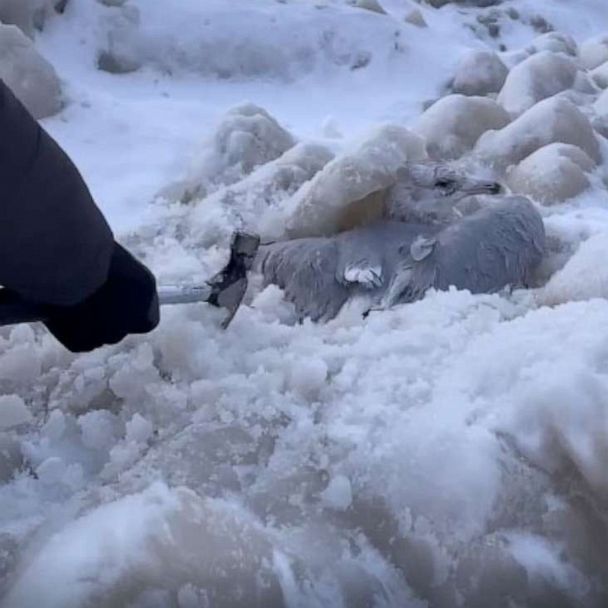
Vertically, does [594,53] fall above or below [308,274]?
below

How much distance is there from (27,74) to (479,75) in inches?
82.2

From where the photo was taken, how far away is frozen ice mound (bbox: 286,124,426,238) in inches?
99.6

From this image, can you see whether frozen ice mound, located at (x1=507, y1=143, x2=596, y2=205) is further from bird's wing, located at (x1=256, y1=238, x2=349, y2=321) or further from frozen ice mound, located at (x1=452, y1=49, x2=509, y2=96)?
frozen ice mound, located at (x1=452, y1=49, x2=509, y2=96)

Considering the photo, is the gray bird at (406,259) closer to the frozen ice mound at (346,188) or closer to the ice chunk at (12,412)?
the frozen ice mound at (346,188)

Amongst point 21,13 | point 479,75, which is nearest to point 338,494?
point 21,13

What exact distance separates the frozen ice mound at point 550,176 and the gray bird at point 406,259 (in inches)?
18.7

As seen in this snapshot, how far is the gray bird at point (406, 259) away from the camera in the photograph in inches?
89.9

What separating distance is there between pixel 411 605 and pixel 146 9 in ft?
12.7

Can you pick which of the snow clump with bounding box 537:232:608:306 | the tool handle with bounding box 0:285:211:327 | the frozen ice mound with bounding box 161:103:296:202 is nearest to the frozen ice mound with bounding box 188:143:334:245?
the frozen ice mound with bounding box 161:103:296:202

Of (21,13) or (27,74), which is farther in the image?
(21,13)

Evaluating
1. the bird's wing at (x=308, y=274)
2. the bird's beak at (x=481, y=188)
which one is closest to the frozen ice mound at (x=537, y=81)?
the bird's beak at (x=481, y=188)

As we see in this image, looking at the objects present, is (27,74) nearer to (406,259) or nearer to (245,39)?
(245,39)

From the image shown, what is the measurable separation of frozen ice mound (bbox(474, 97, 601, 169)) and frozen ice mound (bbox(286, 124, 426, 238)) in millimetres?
739

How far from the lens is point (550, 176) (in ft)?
9.86
